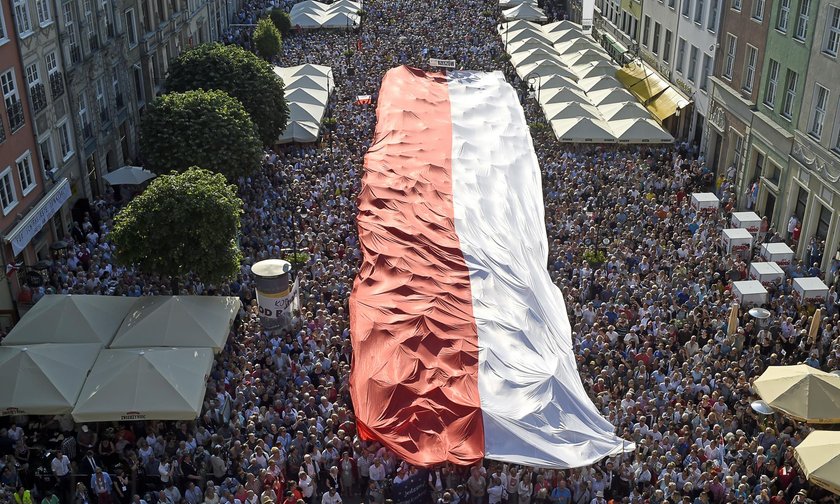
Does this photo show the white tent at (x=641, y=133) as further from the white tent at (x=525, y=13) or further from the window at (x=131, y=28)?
the white tent at (x=525, y=13)

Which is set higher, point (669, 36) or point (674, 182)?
point (669, 36)

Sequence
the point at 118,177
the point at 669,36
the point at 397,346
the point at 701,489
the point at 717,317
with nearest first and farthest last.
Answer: the point at 701,489, the point at 397,346, the point at 717,317, the point at 118,177, the point at 669,36

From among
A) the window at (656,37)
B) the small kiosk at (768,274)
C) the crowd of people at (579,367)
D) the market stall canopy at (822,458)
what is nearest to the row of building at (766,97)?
the window at (656,37)

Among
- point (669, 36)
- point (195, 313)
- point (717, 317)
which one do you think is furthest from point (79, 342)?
point (669, 36)

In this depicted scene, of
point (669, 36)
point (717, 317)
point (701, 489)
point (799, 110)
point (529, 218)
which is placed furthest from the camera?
point (669, 36)

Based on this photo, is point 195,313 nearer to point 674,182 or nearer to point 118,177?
point 118,177

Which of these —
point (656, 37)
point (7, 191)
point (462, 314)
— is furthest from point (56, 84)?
point (656, 37)

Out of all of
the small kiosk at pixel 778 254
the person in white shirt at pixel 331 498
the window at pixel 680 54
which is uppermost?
the window at pixel 680 54
